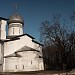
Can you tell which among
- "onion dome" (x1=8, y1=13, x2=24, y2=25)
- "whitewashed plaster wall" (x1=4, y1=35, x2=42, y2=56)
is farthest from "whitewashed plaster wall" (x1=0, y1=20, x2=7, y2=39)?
"onion dome" (x1=8, y1=13, x2=24, y2=25)

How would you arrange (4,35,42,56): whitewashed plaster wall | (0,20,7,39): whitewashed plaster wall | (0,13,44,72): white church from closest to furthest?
(0,13,44,72): white church, (0,20,7,39): whitewashed plaster wall, (4,35,42,56): whitewashed plaster wall

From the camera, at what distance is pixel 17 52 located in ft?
107

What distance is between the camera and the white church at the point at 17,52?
1246 inches

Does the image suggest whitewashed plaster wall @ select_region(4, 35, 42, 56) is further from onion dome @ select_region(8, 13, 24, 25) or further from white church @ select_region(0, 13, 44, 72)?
onion dome @ select_region(8, 13, 24, 25)

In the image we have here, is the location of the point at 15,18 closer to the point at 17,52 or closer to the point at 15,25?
the point at 15,25

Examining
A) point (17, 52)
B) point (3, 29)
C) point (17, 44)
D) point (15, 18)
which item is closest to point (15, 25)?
point (15, 18)

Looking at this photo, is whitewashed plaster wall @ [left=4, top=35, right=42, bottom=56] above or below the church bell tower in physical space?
below

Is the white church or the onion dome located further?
the onion dome

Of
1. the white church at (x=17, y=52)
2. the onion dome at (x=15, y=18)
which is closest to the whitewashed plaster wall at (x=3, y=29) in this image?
the white church at (x=17, y=52)

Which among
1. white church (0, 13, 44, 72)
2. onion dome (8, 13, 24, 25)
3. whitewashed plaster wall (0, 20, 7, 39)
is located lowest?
white church (0, 13, 44, 72)

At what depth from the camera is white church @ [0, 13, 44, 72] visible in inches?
1246

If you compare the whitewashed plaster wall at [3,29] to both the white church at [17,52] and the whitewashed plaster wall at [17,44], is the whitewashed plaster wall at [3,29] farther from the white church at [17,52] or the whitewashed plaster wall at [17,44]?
the whitewashed plaster wall at [17,44]

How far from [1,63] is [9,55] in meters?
1.87

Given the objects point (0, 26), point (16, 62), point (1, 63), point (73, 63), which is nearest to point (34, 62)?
point (16, 62)
